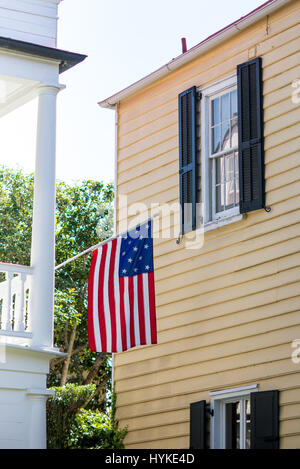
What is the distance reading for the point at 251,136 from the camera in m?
11.4

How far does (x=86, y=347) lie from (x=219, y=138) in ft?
47.4

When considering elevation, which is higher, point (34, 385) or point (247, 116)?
point (247, 116)

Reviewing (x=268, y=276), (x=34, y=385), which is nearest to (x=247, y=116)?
(x=268, y=276)

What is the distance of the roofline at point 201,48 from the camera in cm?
1130

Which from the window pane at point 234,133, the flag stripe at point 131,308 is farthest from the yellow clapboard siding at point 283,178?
the flag stripe at point 131,308

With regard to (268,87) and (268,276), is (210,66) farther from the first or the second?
(268,276)

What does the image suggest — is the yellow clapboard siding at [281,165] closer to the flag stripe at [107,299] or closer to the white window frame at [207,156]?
the white window frame at [207,156]

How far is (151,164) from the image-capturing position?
1340cm

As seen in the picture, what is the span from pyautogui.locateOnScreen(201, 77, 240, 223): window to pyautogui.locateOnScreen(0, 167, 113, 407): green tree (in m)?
11.8

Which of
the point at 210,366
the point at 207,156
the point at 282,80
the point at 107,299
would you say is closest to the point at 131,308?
the point at 107,299

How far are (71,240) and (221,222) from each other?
45.2 ft

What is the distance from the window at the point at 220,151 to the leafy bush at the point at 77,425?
355 cm

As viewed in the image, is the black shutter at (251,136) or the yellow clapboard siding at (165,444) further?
the yellow clapboard siding at (165,444)

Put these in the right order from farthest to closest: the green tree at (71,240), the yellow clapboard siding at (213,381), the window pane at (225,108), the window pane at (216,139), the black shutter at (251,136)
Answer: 1. the green tree at (71,240)
2. the window pane at (216,139)
3. the window pane at (225,108)
4. the black shutter at (251,136)
5. the yellow clapboard siding at (213,381)
